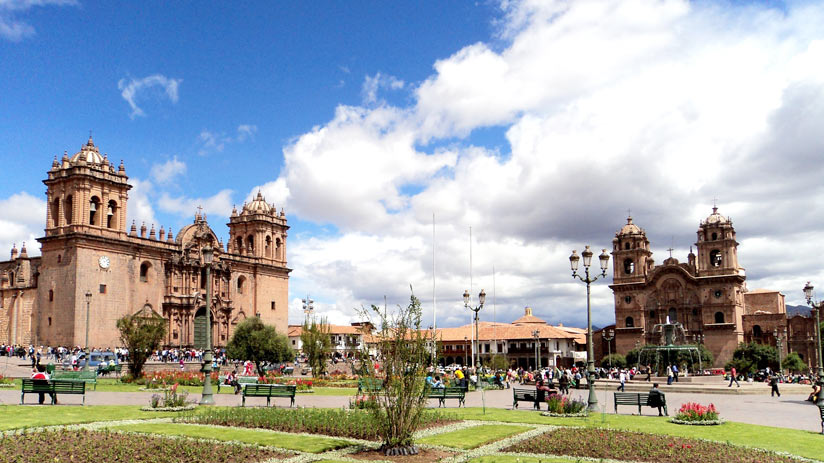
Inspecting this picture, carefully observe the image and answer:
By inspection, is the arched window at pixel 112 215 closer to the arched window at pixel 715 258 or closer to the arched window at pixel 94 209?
the arched window at pixel 94 209

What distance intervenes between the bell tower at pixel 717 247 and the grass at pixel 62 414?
232 feet

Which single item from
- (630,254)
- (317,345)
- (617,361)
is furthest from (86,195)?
(630,254)

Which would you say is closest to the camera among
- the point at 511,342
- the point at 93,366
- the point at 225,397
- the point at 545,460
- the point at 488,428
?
the point at 545,460

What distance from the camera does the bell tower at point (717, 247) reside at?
76125mm

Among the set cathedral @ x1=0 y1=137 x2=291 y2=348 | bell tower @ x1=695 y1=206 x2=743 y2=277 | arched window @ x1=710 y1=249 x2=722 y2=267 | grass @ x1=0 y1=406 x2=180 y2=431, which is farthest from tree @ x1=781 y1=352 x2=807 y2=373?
grass @ x1=0 y1=406 x2=180 y2=431

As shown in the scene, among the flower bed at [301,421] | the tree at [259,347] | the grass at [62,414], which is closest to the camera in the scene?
the flower bed at [301,421]

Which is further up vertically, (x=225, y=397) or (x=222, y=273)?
(x=222, y=273)

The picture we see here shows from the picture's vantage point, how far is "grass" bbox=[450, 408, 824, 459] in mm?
14273

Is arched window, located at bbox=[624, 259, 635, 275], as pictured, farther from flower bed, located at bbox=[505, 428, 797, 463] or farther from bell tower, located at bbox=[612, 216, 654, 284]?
flower bed, located at bbox=[505, 428, 797, 463]

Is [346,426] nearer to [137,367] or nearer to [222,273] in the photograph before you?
[137,367]

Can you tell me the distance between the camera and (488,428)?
653 inches

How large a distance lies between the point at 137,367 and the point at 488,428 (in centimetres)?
2109

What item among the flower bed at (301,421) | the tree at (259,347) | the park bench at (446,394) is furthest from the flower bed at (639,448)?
the tree at (259,347)

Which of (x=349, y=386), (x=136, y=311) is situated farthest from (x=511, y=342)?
(x=349, y=386)
